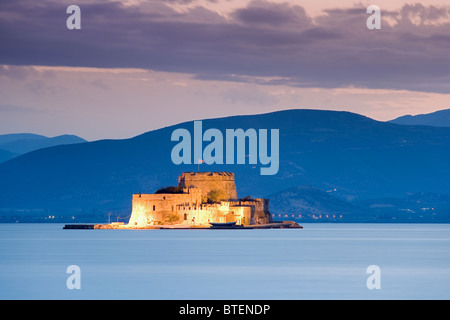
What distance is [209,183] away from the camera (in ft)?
506

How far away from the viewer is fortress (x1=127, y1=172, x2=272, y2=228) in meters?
148

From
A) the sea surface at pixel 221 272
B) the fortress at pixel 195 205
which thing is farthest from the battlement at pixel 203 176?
the sea surface at pixel 221 272

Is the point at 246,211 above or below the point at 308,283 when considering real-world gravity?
above

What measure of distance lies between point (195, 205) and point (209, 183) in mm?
5339

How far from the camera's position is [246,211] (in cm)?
15400

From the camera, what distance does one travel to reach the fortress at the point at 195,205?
148 metres

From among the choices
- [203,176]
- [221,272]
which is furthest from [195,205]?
[221,272]

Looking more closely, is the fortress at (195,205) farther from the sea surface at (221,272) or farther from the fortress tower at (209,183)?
the sea surface at (221,272)

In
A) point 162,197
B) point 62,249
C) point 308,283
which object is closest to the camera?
point 308,283

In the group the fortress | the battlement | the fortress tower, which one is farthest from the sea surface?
the battlement
